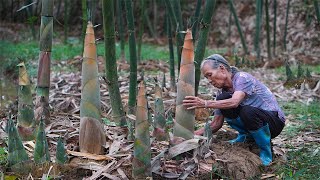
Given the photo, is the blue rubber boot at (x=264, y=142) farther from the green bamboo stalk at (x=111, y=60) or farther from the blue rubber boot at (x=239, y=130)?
the green bamboo stalk at (x=111, y=60)

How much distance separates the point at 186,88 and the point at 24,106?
105 centimetres

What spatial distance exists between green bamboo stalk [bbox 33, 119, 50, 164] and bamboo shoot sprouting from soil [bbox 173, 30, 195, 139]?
2.56ft

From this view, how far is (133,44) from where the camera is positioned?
4055 mm

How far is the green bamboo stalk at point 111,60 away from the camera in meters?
3.34

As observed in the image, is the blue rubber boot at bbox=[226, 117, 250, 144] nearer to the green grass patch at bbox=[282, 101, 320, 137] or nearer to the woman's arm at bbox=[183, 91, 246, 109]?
the woman's arm at bbox=[183, 91, 246, 109]

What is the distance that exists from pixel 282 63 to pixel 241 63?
1.40 meters

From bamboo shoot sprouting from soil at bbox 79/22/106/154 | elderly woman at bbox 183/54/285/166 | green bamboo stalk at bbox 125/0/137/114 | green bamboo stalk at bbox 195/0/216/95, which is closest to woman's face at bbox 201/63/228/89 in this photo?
elderly woman at bbox 183/54/285/166

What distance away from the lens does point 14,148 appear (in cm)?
268

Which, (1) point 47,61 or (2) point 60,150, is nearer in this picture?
(2) point 60,150

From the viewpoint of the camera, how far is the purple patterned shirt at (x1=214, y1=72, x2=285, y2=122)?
3.16 m

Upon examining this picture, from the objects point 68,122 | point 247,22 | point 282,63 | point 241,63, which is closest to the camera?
point 68,122

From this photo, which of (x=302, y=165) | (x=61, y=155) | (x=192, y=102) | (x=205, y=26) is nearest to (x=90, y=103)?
(x=61, y=155)

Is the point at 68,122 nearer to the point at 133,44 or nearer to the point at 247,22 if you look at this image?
the point at 133,44

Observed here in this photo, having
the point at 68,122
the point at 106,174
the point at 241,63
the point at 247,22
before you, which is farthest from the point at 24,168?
the point at 247,22
